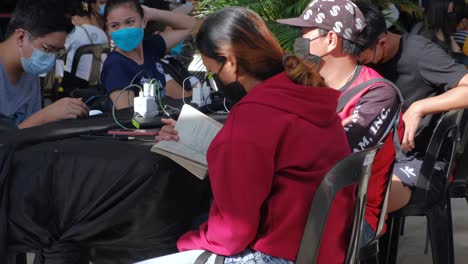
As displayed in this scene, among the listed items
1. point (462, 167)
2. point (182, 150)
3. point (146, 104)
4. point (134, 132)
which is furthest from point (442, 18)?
point (182, 150)

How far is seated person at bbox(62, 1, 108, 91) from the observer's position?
606 cm

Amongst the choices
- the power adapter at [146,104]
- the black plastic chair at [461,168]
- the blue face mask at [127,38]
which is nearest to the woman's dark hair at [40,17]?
the power adapter at [146,104]

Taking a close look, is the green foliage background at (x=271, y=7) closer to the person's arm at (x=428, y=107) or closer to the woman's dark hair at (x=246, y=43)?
the person's arm at (x=428, y=107)

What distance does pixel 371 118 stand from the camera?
286 centimetres

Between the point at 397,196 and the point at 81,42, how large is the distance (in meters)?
3.61

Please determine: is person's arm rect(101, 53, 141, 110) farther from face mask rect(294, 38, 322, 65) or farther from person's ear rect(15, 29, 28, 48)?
face mask rect(294, 38, 322, 65)

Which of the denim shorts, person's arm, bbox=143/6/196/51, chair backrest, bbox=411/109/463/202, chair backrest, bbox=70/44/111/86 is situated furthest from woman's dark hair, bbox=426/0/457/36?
chair backrest, bbox=70/44/111/86

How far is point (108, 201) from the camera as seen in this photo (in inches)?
95.6

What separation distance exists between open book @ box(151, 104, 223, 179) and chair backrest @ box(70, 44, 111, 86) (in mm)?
3548

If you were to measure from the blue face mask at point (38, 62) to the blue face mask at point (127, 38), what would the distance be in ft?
2.30

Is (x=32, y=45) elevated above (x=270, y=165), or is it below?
below

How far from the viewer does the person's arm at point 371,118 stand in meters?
2.81

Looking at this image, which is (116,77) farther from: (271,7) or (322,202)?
(322,202)

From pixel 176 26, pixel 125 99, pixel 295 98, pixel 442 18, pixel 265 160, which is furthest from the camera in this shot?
pixel 176 26
